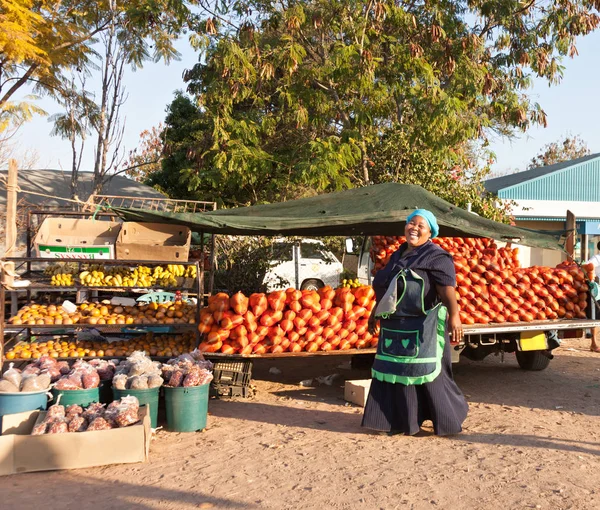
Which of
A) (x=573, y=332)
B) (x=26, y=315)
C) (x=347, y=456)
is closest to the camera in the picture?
(x=347, y=456)

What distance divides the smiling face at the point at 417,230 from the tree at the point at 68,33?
10.4m

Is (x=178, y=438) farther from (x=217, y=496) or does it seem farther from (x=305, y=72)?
(x=305, y=72)

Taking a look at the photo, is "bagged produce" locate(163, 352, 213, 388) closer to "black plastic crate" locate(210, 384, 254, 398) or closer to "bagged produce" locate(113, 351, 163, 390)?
"bagged produce" locate(113, 351, 163, 390)

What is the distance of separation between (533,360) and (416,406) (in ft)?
12.7

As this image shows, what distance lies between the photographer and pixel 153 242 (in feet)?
22.7

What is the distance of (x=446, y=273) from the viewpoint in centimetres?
491

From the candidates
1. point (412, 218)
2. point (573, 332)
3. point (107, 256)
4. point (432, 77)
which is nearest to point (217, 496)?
point (412, 218)

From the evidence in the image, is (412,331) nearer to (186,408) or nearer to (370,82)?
(186,408)

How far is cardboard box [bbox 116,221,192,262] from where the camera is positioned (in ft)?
21.9

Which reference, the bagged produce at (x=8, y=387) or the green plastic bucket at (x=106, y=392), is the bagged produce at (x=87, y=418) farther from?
the green plastic bucket at (x=106, y=392)

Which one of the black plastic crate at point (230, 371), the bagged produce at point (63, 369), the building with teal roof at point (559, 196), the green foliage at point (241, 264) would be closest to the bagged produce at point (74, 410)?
the bagged produce at point (63, 369)

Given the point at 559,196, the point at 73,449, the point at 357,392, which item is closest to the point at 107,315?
the point at 73,449

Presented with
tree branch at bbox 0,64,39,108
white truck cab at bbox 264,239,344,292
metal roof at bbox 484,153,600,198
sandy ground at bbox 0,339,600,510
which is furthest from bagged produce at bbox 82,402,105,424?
metal roof at bbox 484,153,600,198

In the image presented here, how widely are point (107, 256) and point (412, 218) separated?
3.54 metres
